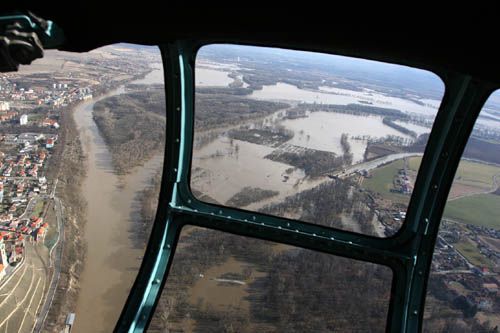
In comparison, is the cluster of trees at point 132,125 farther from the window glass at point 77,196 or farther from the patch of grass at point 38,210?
the patch of grass at point 38,210

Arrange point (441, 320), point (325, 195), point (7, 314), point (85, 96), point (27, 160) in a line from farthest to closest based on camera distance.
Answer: point (85, 96) → point (27, 160) → point (7, 314) → point (325, 195) → point (441, 320)

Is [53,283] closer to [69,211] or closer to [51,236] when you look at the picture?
[51,236]

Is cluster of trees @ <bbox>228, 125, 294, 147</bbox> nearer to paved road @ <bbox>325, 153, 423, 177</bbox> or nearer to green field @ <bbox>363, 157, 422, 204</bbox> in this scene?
paved road @ <bbox>325, 153, 423, 177</bbox>

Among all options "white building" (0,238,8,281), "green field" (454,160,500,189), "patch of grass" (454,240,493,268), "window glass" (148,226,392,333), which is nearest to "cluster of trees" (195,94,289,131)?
"window glass" (148,226,392,333)

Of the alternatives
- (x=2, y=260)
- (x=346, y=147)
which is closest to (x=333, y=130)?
(x=346, y=147)

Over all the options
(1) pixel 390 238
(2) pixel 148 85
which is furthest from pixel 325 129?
(2) pixel 148 85

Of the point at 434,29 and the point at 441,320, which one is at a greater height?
the point at 434,29

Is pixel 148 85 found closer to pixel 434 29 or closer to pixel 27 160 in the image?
pixel 27 160
